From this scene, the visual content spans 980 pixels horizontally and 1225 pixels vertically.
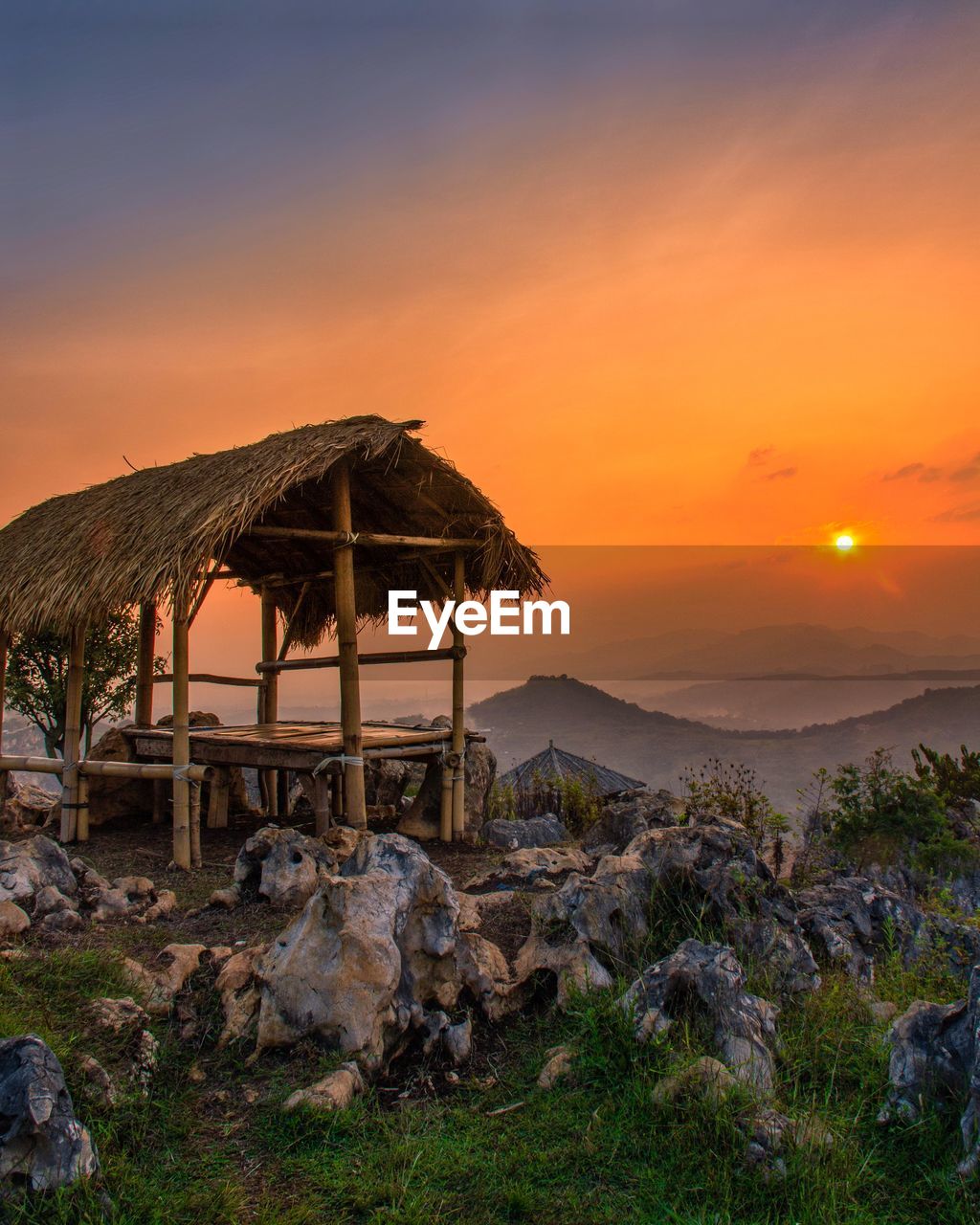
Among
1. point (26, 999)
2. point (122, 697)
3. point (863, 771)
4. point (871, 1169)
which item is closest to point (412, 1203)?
point (871, 1169)

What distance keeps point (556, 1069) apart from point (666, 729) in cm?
2366

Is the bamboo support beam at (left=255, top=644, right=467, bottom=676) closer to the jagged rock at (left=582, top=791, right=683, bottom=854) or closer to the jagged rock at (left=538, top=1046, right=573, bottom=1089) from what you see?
the jagged rock at (left=582, top=791, right=683, bottom=854)

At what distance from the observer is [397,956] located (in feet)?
14.8

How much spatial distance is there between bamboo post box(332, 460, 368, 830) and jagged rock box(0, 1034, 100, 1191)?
593 centimetres

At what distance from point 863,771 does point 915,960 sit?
524cm

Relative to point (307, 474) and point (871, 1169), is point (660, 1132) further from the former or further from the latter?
point (307, 474)

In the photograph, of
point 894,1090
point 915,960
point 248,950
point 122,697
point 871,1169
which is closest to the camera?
point 871,1169

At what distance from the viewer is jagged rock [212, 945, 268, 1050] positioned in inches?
174

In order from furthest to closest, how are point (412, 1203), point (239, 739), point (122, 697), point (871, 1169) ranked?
point (122, 697) → point (239, 739) → point (871, 1169) → point (412, 1203)

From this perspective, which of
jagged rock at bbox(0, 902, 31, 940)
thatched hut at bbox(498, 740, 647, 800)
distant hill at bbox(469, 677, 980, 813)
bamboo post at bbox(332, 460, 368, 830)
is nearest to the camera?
jagged rock at bbox(0, 902, 31, 940)

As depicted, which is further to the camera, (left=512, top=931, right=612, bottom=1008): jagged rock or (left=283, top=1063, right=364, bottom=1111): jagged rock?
(left=512, top=931, right=612, bottom=1008): jagged rock

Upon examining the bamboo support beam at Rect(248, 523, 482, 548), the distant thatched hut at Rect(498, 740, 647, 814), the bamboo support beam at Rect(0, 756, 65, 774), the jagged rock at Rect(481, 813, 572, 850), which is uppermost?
the bamboo support beam at Rect(248, 523, 482, 548)

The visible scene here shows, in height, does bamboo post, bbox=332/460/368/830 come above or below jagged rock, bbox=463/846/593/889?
above

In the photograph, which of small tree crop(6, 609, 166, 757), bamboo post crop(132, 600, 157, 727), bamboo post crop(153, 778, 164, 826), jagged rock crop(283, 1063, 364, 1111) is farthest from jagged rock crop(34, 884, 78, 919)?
small tree crop(6, 609, 166, 757)
